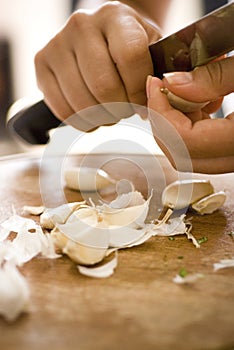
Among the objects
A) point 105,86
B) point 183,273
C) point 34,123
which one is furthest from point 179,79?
point 34,123

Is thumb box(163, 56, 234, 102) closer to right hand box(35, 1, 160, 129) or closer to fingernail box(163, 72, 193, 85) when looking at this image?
fingernail box(163, 72, 193, 85)

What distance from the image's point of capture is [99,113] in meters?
1.03

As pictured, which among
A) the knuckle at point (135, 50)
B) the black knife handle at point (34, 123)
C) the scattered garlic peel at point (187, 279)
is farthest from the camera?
the black knife handle at point (34, 123)

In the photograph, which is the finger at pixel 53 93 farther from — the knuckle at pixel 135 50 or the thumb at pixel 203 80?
the thumb at pixel 203 80

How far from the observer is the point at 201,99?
790mm

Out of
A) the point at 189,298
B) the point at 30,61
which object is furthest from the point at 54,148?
the point at 30,61

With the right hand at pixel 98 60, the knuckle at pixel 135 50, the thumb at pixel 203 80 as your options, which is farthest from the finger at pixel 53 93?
the thumb at pixel 203 80

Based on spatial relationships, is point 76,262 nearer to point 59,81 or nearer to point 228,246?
point 228,246

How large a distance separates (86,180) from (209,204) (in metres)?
0.26

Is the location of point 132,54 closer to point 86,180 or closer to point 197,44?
point 197,44

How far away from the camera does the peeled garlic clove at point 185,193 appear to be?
0.90 m

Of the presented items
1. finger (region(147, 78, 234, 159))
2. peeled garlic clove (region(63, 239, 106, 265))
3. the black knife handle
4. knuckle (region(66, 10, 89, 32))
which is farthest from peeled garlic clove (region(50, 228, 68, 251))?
the black knife handle

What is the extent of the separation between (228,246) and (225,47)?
299 mm

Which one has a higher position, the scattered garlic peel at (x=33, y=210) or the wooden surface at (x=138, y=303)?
the wooden surface at (x=138, y=303)
